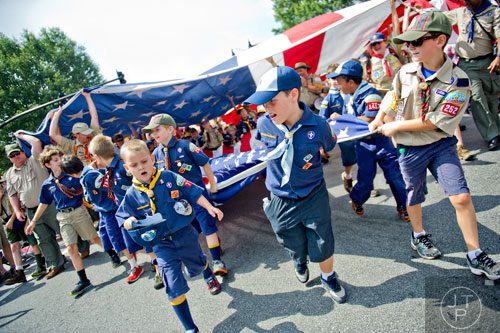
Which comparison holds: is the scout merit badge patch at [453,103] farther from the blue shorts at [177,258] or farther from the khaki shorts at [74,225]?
the khaki shorts at [74,225]

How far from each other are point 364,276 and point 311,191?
3.10ft

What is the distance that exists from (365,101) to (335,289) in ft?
6.06

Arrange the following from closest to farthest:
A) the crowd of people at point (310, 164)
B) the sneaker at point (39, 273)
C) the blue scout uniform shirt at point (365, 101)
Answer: the crowd of people at point (310, 164)
the blue scout uniform shirt at point (365, 101)
the sneaker at point (39, 273)

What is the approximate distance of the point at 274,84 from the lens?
188 centimetres

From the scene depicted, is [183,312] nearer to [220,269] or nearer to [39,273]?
[220,269]

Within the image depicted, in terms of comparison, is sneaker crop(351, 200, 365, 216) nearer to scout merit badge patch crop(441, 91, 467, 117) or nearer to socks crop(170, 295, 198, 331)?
scout merit badge patch crop(441, 91, 467, 117)

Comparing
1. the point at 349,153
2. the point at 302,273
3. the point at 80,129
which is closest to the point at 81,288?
the point at 80,129

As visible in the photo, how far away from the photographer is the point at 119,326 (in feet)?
9.19

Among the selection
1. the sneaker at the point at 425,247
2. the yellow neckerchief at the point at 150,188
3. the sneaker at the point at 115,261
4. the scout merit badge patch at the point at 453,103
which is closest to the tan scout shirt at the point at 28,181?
the sneaker at the point at 115,261

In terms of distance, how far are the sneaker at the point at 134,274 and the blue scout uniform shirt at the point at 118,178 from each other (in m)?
1.13

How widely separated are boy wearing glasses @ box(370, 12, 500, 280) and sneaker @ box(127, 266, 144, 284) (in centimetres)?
342

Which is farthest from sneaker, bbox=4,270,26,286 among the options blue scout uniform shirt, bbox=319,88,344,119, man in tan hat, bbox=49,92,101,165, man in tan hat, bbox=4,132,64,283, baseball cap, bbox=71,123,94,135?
blue scout uniform shirt, bbox=319,88,344,119

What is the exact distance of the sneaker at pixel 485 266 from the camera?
1854mm

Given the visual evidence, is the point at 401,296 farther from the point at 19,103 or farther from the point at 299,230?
the point at 19,103
